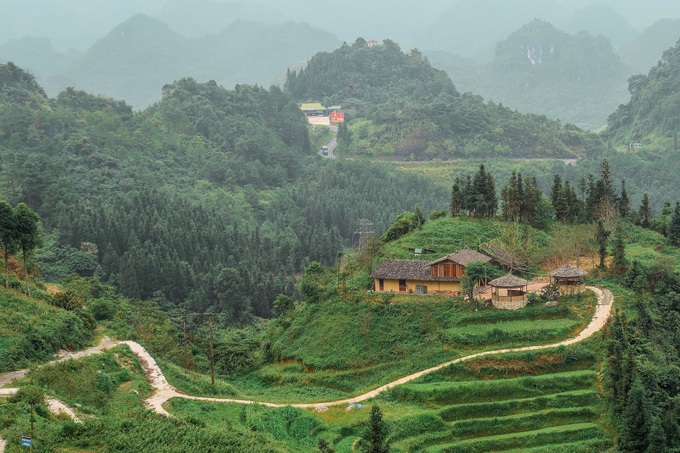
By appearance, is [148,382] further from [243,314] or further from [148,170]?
[148,170]

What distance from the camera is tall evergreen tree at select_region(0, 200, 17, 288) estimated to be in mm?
44281

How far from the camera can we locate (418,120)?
5231 inches

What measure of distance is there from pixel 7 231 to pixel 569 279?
2866 cm

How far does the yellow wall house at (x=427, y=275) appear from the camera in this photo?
47031 millimetres

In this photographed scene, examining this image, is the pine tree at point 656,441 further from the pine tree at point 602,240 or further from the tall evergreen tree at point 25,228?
the tall evergreen tree at point 25,228

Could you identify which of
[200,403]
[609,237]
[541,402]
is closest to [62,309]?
[200,403]

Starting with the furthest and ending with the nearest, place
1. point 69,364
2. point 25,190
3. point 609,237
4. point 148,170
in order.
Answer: point 148,170, point 25,190, point 609,237, point 69,364

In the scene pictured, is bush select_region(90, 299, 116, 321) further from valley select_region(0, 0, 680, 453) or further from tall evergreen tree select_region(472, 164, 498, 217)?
tall evergreen tree select_region(472, 164, 498, 217)

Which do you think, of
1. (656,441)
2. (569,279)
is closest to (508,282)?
(569,279)

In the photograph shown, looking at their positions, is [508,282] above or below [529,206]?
below

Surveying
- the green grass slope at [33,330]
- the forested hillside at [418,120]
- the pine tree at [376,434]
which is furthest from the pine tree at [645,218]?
the forested hillside at [418,120]

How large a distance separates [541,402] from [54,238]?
46077 mm

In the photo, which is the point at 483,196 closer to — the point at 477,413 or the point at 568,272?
the point at 568,272

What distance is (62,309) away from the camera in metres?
45.2
